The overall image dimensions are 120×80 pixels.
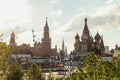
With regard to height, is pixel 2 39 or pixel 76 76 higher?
pixel 2 39

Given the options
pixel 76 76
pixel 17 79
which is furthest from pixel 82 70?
pixel 17 79

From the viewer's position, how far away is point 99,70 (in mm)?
26625

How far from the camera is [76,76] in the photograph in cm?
2809

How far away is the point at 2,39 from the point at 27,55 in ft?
522

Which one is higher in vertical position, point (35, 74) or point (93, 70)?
point (93, 70)

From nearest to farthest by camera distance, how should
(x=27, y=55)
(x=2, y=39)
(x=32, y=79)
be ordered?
(x=2, y=39), (x=32, y=79), (x=27, y=55)

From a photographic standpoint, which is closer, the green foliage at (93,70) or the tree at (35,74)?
the green foliage at (93,70)

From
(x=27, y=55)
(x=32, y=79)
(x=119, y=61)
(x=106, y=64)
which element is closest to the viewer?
(x=106, y=64)

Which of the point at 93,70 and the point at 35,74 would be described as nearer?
the point at 93,70

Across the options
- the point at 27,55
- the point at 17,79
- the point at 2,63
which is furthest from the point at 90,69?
the point at 27,55

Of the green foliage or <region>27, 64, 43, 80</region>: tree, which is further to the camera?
<region>27, 64, 43, 80</region>: tree

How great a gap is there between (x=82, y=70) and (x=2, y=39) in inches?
272

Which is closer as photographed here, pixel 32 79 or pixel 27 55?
pixel 32 79

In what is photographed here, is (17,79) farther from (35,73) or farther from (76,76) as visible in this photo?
(76,76)
